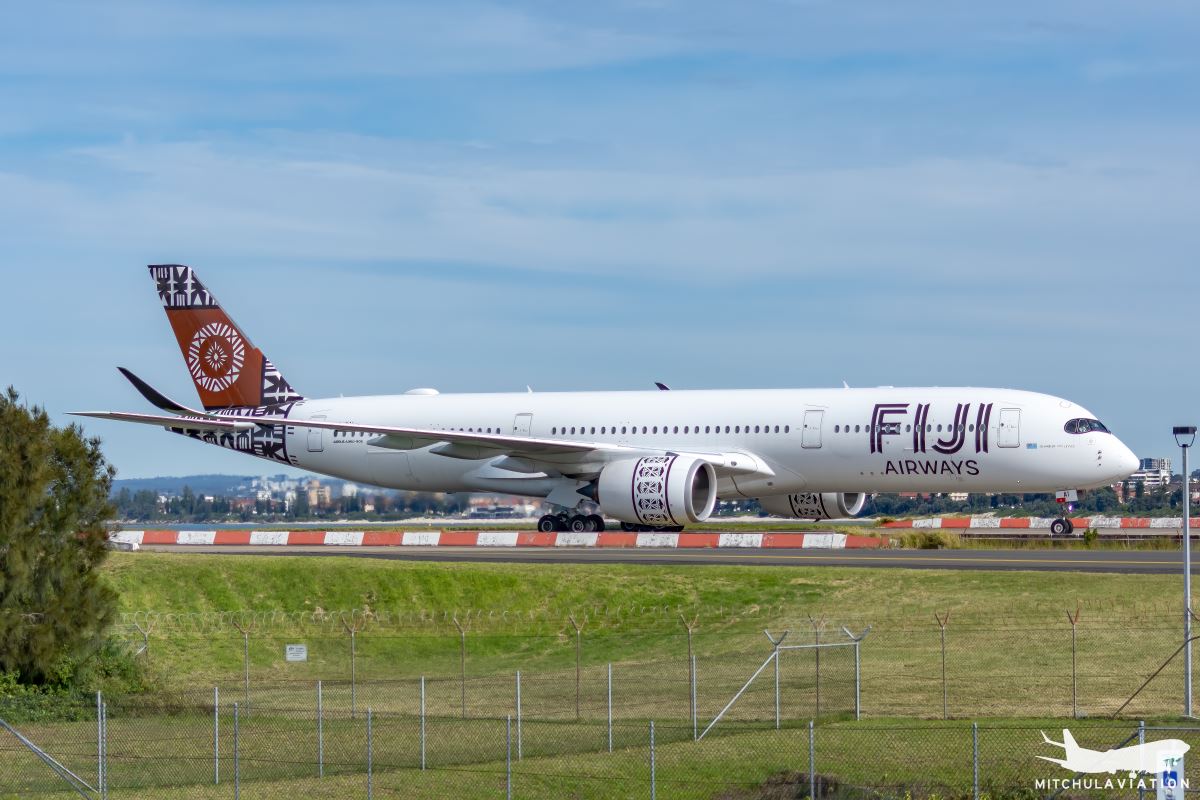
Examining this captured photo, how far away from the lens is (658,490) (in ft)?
148

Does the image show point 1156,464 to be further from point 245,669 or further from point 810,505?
point 245,669

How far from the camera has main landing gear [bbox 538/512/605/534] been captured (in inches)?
1965

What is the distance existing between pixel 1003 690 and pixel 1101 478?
57.4 feet

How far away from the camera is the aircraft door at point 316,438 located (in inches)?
2183

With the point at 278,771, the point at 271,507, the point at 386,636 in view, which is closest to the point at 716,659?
the point at 386,636

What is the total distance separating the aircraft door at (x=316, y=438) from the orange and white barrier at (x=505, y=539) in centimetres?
302

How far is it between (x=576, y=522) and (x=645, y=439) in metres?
3.39

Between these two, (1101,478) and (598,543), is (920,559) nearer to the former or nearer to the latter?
(1101,478)

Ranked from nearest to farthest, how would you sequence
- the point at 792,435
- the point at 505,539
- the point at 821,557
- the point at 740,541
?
the point at 821,557
the point at 792,435
the point at 740,541
the point at 505,539

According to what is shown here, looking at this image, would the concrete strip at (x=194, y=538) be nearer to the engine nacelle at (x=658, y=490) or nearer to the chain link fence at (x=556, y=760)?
the engine nacelle at (x=658, y=490)

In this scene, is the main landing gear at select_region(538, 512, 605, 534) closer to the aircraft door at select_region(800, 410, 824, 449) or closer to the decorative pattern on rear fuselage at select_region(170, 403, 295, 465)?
the aircraft door at select_region(800, 410, 824, 449)

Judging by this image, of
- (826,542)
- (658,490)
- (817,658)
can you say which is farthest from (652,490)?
(817,658)

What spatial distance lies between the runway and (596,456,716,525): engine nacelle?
1.12 meters

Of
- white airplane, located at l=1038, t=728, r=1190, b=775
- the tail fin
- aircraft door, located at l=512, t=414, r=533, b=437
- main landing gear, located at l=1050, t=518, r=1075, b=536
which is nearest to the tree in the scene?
white airplane, located at l=1038, t=728, r=1190, b=775
